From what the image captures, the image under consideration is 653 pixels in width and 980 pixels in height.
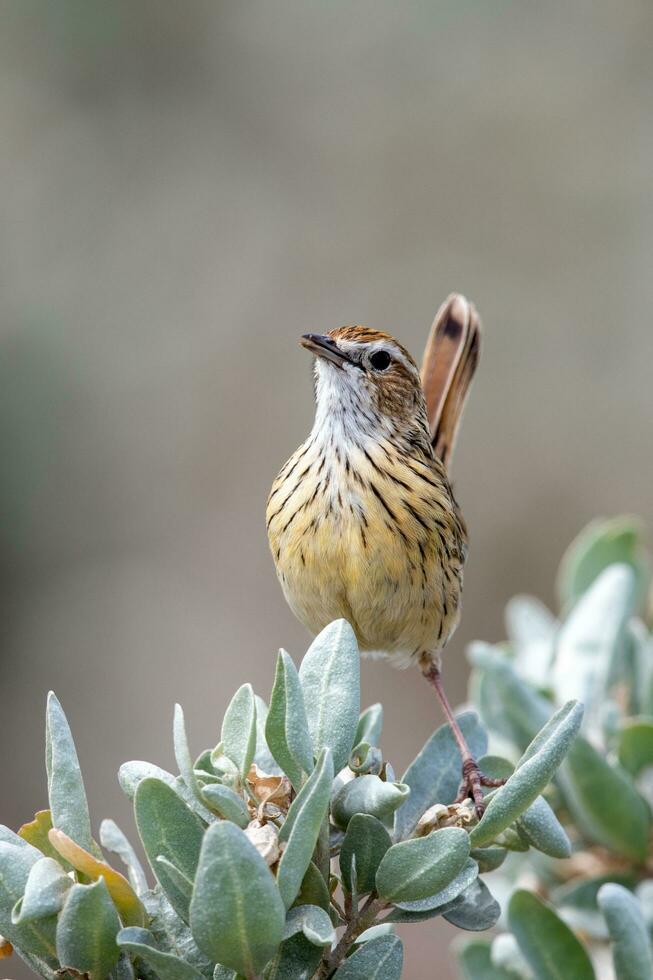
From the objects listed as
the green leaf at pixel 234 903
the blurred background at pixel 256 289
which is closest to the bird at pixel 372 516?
the green leaf at pixel 234 903

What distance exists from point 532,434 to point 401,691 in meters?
1.87

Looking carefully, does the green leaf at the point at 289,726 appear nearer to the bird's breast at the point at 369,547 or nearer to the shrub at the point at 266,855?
the shrub at the point at 266,855

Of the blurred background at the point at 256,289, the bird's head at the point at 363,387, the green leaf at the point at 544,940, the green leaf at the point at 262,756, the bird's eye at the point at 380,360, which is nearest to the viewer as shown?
the green leaf at the point at 262,756

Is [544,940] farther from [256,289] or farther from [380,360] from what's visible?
[256,289]

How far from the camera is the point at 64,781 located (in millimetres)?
1524

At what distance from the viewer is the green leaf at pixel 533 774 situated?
4.90ft

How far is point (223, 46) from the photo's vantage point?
822 centimetres

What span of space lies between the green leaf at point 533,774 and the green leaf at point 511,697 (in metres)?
0.82

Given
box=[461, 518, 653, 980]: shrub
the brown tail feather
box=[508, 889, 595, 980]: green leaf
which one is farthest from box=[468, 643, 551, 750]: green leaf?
the brown tail feather

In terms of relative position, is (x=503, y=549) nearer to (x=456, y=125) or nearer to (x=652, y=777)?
(x=456, y=125)

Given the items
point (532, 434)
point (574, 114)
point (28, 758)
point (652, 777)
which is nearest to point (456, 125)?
point (574, 114)

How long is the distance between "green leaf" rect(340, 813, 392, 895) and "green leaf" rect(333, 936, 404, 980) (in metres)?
0.10

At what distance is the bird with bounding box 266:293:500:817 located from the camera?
2691mm

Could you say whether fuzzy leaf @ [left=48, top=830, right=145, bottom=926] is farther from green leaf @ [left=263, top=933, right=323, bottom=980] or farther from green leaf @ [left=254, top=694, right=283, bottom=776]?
green leaf @ [left=254, top=694, right=283, bottom=776]
